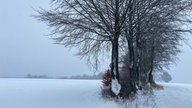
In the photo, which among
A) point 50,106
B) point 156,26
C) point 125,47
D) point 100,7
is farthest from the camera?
point 125,47

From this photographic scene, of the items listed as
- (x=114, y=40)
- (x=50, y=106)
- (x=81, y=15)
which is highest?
(x=81, y=15)

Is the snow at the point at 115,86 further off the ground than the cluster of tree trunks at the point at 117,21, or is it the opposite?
the cluster of tree trunks at the point at 117,21

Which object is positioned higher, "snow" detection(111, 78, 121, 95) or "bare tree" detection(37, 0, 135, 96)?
"bare tree" detection(37, 0, 135, 96)

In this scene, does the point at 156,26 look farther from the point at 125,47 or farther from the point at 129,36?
the point at 125,47

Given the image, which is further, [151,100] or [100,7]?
[100,7]

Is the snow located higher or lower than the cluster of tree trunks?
lower

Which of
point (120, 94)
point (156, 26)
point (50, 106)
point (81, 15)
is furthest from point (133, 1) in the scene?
point (50, 106)

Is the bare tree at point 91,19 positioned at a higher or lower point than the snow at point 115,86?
higher

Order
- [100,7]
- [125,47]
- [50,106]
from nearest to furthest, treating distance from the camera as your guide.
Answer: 1. [50,106]
2. [100,7]
3. [125,47]

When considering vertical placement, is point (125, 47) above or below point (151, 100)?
above

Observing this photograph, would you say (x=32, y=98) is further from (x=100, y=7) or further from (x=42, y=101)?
(x=100, y=7)

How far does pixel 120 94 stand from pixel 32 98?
5592 millimetres

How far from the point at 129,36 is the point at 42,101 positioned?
23.3ft

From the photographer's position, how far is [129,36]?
2389 cm
